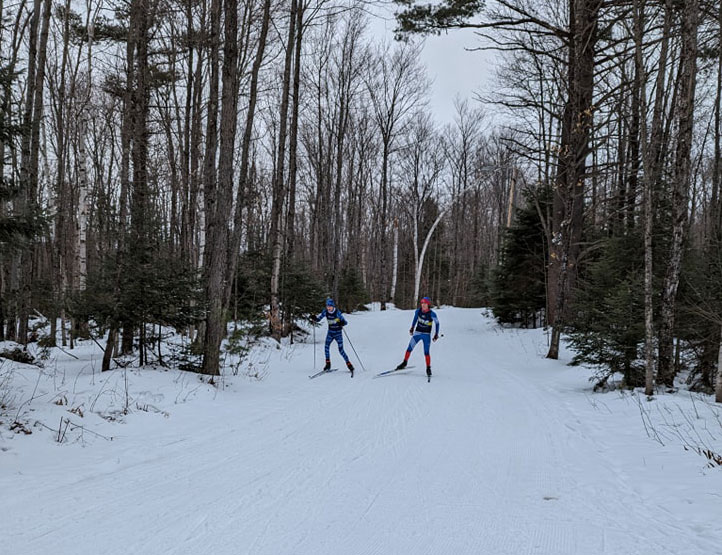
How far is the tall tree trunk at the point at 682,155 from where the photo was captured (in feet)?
25.9

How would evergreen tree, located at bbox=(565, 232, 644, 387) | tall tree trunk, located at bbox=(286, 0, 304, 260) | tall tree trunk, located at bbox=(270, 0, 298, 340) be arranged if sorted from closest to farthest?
evergreen tree, located at bbox=(565, 232, 644, 387) < tall tree trunk, located at bbox=(270, 0, 298, 340) < tall tree trunk, located at bbox=(286, 0, 304, 260)

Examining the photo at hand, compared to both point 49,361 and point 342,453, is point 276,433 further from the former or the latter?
point 49,361

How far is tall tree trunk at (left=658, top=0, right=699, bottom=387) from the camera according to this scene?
311 inches

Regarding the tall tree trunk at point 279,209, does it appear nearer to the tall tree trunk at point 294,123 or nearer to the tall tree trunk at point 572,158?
the tall tree trunk at point 294,123

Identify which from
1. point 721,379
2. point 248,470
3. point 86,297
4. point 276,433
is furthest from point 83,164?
point 721,379

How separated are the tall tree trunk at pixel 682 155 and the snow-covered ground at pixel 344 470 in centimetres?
173

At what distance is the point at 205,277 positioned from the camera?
951 centimetres

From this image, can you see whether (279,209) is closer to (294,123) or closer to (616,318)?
(294,123)

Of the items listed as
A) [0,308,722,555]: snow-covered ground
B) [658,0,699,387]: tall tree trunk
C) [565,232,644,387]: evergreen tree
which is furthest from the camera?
[565,232,644,387]: evergreen tree

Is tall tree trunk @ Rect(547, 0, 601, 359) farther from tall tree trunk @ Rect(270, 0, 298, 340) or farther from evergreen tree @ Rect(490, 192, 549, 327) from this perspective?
tall tree trunk @ Rect(270, 0, 298, 340)

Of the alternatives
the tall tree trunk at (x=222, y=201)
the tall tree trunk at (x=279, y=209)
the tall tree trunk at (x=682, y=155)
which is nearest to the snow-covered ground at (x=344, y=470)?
the tall tree trunk at (x=222, y=201)

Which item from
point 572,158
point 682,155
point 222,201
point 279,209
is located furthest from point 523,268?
point 222,201

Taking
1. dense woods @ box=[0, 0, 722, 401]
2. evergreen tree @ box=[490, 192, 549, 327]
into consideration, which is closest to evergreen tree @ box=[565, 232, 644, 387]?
dense woods @ box=[0, 0, 722, 401]

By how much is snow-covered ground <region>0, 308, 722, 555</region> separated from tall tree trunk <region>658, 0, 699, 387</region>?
5.68 ft
